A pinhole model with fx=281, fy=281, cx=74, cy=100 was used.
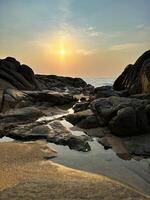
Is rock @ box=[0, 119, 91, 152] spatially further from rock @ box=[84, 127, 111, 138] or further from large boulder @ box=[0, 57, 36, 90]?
large boulder @ box=[0, 57, 36, 90]

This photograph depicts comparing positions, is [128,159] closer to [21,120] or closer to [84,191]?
[84,191]

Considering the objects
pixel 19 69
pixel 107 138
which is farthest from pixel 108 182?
pixel 19 69

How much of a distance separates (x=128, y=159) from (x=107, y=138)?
3.41m

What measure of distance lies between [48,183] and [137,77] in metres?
26.1

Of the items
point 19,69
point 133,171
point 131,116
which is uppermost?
point 19,69

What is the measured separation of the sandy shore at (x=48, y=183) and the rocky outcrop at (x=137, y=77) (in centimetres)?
1773

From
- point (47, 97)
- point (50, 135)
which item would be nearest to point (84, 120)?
point (50, 135)

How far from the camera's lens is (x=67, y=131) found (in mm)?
16719

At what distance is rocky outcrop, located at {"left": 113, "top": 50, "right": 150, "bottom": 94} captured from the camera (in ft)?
92.2

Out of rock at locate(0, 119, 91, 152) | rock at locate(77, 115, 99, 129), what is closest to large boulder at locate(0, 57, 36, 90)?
rock at locate(77, 115, 99, 129)

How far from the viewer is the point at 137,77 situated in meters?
33.4

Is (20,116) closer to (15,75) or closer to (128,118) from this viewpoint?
(128,118)

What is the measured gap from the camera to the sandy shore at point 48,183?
8383mm

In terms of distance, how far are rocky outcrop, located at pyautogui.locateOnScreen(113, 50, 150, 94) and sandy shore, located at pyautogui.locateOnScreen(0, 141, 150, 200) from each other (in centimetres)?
1773
